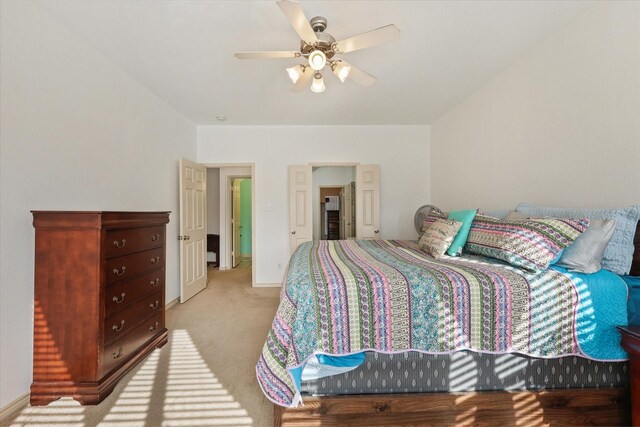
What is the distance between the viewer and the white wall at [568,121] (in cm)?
153

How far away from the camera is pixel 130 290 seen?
1.87m

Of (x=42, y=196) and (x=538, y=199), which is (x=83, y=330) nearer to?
(x=42, y=196)

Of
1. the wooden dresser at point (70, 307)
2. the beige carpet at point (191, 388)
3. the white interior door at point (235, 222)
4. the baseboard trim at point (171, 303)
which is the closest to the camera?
the beige carpet at point (191, 388)

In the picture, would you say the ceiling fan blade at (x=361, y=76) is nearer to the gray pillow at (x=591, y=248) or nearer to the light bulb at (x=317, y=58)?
the light bulb at (x=317, y=58)

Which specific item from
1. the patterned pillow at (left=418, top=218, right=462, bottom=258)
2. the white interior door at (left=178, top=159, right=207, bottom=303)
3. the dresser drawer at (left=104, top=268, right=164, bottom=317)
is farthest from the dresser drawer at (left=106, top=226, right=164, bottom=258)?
the patterned pillow at (left=418, top=218, right=462, bottom=258)

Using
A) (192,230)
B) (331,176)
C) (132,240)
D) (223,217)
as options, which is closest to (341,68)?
(132,240)

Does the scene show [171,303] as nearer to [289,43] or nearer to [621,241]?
[289,43]

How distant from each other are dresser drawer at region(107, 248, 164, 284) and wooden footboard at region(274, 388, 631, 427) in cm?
136

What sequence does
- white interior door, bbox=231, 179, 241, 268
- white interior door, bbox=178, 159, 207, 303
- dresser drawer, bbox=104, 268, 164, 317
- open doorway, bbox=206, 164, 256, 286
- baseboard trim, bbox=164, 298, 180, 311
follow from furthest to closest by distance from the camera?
white interior door, bbox=231, 179, 241, 268, open doorway, bbox=206, 164, 256, 286, white interior door, bbox=178, 159, 207, 303, baseboard trim, bbox=164, 298, 180, 311, dresser drawer, bbox=104, 268, 164, 317

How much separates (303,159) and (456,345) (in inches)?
132

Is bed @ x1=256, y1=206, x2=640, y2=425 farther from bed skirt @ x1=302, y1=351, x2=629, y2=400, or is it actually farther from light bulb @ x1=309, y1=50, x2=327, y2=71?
light bulb @ x1=309, y1=50, x2=327, y2=71

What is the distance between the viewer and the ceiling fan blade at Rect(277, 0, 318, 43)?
1361mm

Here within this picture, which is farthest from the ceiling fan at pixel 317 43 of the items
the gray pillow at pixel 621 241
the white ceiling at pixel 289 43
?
the gray pillow at pixel 621 241

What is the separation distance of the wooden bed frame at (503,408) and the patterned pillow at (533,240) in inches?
25.8
